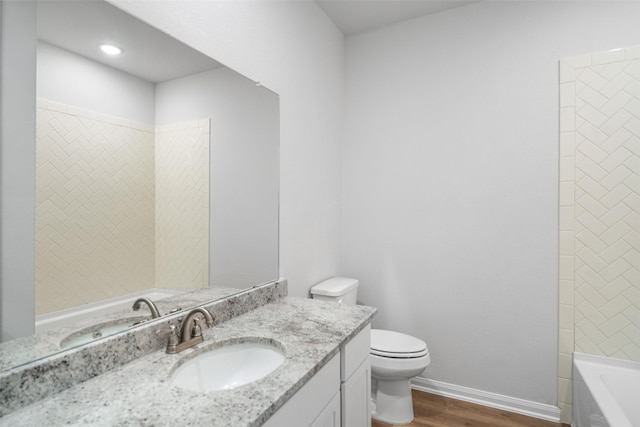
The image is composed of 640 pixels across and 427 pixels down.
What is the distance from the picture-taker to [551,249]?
206cm

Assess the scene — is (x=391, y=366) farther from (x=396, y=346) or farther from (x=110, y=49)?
(x=110, y=49)

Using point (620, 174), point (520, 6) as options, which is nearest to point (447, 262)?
point (620, 174)

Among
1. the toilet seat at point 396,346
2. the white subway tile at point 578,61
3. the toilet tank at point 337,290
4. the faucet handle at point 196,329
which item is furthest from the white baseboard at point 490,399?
the white subway tile at point 578,61

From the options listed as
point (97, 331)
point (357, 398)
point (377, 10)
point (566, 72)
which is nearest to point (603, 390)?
point (357, 398)

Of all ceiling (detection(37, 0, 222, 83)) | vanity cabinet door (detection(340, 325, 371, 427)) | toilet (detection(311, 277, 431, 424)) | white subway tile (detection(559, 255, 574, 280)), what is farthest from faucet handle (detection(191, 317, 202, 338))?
white subway tile (detection(559, 255, 574, 280))

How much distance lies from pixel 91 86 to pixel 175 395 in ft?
3.04

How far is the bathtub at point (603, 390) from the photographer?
153 centimetres

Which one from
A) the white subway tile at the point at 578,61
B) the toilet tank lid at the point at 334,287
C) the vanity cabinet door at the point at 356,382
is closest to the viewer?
the vanity cabinet door at the point at 356,382

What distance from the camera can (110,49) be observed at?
1.06 metres

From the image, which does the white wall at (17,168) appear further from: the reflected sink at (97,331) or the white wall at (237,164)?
the white wall at (237,164)

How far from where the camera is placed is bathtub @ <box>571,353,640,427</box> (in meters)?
1.53

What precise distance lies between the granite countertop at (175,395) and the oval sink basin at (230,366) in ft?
0.11

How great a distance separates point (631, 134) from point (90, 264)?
268 cm

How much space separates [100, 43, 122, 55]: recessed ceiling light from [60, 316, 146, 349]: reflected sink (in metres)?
0.87
